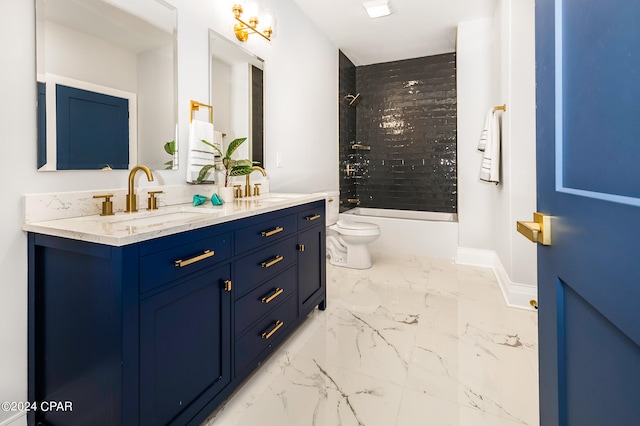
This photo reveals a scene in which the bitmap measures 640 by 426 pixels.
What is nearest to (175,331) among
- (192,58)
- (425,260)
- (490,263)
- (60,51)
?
(60,51)

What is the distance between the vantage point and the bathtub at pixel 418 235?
3.74 metres

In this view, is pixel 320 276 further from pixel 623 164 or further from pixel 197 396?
pixel 623 164

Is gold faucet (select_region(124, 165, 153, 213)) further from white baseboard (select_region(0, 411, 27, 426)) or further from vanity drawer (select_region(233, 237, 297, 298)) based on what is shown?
white baseboard (select_region(0, 411, 27, 426))

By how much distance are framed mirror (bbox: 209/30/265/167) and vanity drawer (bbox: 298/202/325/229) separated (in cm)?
68

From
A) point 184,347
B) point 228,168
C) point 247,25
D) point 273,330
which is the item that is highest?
point 247,25

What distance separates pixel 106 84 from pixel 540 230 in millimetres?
1738

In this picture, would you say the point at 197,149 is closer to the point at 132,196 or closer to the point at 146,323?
the point at 132,196

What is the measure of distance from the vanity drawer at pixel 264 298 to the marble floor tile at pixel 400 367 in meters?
0.31

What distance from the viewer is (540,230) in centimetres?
72

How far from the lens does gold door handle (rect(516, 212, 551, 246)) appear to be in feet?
2.30

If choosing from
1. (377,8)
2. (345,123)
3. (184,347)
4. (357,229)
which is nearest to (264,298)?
(184,347)

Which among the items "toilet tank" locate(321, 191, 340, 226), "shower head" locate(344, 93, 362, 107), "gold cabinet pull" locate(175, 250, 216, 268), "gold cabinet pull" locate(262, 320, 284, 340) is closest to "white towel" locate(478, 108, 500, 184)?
"toilet tank" locate(321, 191, 340, 226)

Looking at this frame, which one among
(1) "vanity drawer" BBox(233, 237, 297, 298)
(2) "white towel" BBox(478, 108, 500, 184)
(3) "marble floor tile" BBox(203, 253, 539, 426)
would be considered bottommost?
(3) "marble floor tile" BBox(203, 253, 539, 426)

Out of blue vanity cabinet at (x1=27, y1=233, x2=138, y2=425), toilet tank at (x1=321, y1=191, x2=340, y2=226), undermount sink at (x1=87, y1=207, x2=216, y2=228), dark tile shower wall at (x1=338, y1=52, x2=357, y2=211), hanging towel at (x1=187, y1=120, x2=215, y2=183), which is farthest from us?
dark tile shower wall at (x1=338, y1=52, x2=357, y2=211)
